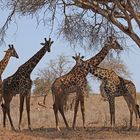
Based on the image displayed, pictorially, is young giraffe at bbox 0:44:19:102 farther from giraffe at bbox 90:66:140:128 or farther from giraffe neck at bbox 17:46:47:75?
giraffe at bbox 90:66:140:128

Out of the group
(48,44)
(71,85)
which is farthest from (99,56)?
(48,44)

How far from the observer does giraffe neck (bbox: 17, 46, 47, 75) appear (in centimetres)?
1580

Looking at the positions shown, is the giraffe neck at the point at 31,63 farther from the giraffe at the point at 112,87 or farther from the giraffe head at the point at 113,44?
the giraffe head at the point at 113,44

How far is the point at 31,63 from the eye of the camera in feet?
52.7

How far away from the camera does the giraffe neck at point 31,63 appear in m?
15.8

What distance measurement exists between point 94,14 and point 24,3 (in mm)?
2457

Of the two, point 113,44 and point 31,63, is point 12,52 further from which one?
point 113,44

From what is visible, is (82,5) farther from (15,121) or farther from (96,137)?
(15,121)

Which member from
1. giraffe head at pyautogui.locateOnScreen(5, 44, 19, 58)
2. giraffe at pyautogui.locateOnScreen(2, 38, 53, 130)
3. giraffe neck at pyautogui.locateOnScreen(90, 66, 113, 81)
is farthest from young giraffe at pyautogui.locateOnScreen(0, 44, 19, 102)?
giraffe neck at pyautogui.locateOnScreen(90, 66, 113, 81)

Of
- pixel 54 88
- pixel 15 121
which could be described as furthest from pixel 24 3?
pixel 15 121

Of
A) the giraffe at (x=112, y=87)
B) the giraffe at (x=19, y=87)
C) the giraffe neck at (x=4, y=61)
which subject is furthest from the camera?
the giraffe neck at (x=4, y=61)

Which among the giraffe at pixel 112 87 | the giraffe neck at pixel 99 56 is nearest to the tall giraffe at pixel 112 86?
the giraffe at pixel 112 87

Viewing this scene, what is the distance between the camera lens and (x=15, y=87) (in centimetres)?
1558

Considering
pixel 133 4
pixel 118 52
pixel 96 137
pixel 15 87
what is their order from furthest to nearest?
pixel 118 52 → pixel 15 87 → pixel 133 4 → pixel 96 137
